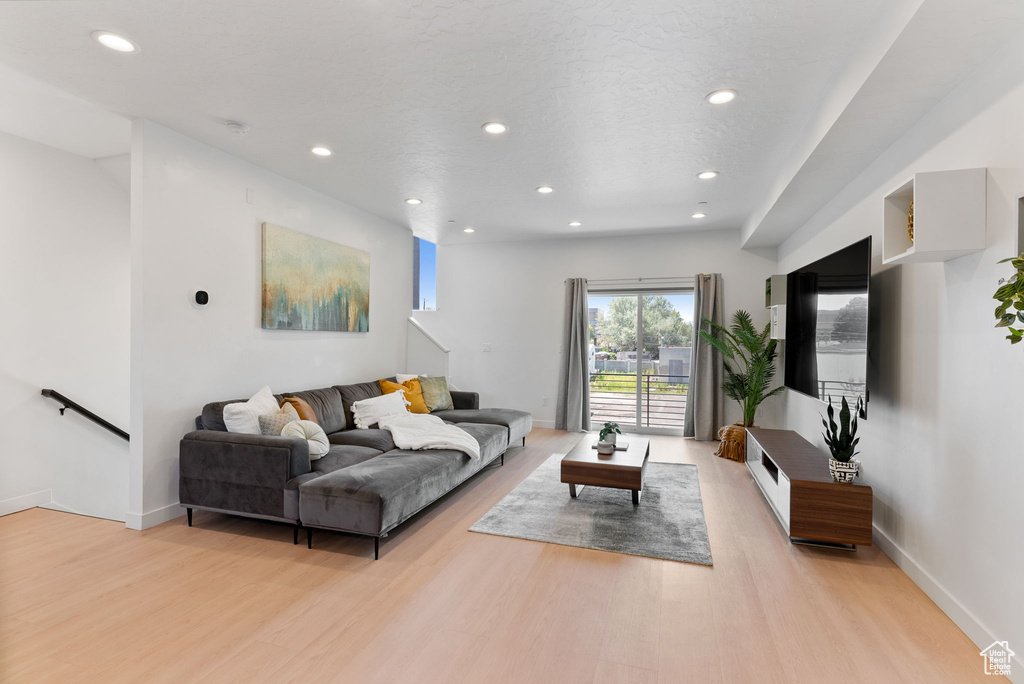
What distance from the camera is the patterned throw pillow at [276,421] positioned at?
3.36m

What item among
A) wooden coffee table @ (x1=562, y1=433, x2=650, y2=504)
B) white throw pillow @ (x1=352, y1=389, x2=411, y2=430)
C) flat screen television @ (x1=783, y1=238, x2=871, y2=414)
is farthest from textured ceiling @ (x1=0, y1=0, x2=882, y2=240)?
wooden coffee table @ (x1=562, y1=433, x2=650, y2=504)

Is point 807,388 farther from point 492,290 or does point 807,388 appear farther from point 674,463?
point 492,290

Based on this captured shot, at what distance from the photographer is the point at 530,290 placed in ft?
22.5

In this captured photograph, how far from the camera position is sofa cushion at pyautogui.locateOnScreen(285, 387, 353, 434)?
412 cm

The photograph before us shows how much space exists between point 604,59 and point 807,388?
2.89 m

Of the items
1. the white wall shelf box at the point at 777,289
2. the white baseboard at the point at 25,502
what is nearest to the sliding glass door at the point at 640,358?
the white wall shelf box at the point at 777,289

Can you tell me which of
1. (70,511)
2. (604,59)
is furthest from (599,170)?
(70,511)

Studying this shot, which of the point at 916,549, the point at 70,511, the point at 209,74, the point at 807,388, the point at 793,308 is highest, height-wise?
the point at 209,74

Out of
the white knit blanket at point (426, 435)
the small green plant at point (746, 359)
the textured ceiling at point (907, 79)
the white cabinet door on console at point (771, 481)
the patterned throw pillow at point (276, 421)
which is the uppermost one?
the textured ceiling at point (907, 79)

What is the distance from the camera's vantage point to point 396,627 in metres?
2.12

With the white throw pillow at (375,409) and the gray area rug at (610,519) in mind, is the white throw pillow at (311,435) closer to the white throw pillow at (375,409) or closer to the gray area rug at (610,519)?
the white throw pillow at (375,409)

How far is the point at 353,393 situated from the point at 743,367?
4.58 meters

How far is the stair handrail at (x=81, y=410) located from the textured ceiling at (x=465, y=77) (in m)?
2.17

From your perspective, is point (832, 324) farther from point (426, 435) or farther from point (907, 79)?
point (426, 435)
